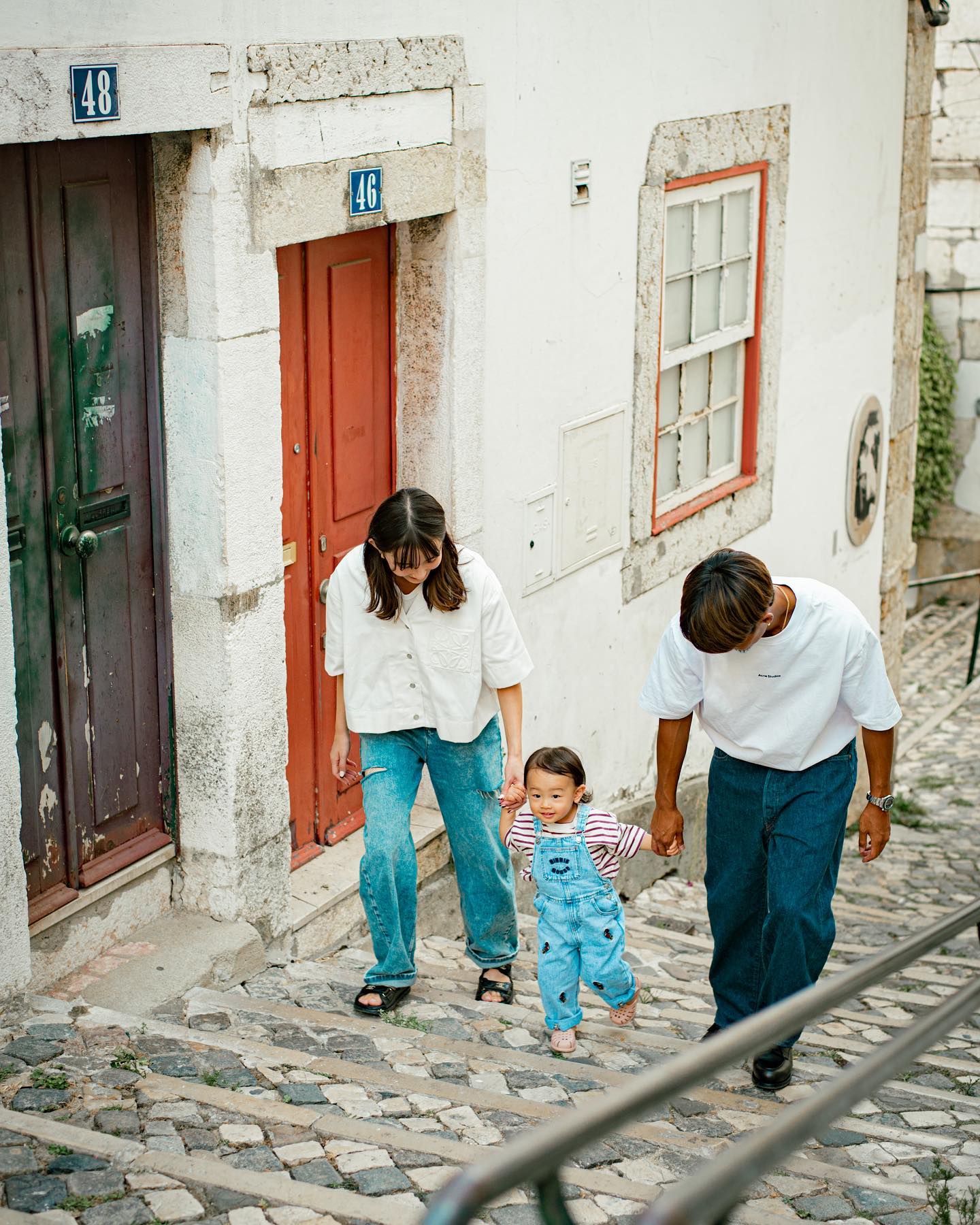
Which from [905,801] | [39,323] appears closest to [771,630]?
[39,323]

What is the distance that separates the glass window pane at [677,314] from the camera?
736 centimetres

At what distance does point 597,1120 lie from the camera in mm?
1751

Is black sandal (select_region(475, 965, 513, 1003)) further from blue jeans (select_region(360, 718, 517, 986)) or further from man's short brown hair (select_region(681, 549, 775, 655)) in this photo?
man's short brown hair (select_region(681, 549, 775, 655))

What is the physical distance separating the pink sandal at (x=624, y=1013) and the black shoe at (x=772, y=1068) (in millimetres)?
481

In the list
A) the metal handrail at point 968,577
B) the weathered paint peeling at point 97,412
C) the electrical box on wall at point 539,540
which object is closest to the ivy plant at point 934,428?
the metal handrail at point 968,577

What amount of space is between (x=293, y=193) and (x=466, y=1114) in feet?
8.84

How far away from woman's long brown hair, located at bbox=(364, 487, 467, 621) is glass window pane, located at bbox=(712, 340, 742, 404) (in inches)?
149

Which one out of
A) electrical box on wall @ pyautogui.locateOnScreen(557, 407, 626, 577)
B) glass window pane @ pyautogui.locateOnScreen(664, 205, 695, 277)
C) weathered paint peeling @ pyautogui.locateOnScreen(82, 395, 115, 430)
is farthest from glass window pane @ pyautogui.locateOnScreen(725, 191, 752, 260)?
weathered paint peeling @ pyautogui.locateOnScreen(82, 395, 115, 430)

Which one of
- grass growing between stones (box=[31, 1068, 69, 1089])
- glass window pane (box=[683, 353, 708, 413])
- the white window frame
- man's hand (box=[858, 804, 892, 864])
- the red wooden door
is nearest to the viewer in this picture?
grass growing between stones (box=[31, 1068, 69, 1089])

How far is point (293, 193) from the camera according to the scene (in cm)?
471

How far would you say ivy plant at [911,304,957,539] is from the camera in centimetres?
1512

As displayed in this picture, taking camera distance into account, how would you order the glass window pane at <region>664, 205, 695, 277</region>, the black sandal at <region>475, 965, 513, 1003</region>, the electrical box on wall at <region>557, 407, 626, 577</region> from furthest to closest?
the glass window pane at <region>664, 205, 695, 277</region>
the electrical box on wall at <region>557, 407, 626, 577</region>
the black sandal at <region>475, 965, 513, 1003</region>

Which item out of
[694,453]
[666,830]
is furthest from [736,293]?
[666,830]

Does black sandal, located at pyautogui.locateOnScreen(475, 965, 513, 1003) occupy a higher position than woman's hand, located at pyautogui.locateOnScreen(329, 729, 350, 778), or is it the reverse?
woman's hand, located at pyautogui.locateOnScreen(329, 729, 350, 778)
